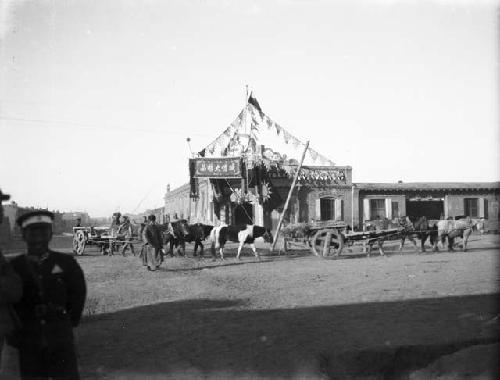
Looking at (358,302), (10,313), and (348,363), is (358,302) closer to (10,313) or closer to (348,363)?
(348,363)

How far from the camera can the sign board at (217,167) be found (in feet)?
80.6

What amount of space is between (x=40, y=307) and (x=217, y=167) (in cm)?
2141

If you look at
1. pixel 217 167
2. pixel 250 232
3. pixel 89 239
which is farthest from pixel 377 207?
pixel 89 239

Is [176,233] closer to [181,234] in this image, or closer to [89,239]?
[181,234]

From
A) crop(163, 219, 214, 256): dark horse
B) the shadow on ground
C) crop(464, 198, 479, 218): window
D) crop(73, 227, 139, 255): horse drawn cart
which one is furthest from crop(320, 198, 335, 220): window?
the shadow on ground

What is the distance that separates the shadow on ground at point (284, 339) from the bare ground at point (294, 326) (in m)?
0.01

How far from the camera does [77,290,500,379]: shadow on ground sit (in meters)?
4.96

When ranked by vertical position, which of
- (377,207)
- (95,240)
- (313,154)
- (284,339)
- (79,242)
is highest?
(313,154)

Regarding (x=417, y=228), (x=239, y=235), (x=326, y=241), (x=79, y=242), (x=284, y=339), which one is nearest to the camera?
(x=284, y=339)

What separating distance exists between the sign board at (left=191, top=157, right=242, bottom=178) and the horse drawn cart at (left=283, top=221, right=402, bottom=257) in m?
7.85

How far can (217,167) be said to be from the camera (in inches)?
973

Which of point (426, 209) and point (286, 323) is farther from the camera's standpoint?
point (426, 209)

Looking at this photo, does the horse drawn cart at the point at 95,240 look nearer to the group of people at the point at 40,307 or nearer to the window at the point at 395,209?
the group of people at the point at 40,307

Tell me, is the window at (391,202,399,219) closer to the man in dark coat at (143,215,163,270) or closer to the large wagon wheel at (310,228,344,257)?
the large wagon wheel at (310,228,344,257)
